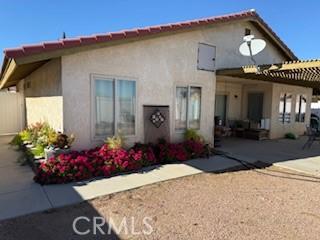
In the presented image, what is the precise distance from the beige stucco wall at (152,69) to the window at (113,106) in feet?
0.69

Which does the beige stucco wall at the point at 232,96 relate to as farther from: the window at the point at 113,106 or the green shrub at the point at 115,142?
the green shrub at the point at 115,142

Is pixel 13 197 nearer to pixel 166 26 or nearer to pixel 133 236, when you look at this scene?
pixel 133 236

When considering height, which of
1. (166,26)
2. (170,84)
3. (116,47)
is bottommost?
(170,84)

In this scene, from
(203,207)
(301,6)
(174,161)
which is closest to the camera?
(203,207)

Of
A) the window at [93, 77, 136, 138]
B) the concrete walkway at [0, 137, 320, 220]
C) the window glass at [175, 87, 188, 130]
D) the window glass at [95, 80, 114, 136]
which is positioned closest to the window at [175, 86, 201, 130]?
the window glass at [175, 87, 188, 130]

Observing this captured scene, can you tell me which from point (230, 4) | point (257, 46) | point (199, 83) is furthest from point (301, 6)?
point (199, 83)

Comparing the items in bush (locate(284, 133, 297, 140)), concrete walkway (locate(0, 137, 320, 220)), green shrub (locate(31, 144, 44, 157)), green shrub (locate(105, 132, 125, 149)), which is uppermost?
green shrub (locate(105, 132, 125, 149))

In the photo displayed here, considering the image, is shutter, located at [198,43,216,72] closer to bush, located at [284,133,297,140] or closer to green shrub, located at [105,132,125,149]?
green shrub, located at [105,132,125,149]

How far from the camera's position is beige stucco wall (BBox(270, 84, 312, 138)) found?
13172 millimetres

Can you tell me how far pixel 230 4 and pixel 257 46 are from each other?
17.5ft

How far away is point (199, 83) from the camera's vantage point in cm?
942

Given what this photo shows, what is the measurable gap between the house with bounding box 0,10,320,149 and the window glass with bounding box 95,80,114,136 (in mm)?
30

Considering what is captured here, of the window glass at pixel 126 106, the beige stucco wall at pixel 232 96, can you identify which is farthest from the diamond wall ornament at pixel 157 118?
the beige stucco wall at pixel 232 96

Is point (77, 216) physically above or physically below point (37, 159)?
below
